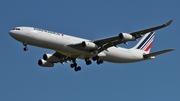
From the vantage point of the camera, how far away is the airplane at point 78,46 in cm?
5909

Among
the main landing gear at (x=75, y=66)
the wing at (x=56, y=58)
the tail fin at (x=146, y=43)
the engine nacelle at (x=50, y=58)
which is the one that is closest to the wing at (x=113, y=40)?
the wing at (x=56, y=58)

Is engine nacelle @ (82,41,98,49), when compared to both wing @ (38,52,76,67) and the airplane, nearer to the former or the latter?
the airplane

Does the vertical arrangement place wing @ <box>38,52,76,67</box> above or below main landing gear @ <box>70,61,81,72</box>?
above

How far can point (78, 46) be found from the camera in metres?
61.2

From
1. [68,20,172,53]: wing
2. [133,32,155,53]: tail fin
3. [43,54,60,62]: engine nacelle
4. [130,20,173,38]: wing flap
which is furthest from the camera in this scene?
[133,32,155,53]: tail fin

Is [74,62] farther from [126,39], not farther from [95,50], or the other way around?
[126,39]

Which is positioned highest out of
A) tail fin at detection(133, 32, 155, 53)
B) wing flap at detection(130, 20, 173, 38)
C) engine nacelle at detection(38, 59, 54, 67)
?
tail fin at detection(133, 32, 155, 53)

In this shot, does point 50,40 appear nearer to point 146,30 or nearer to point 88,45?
point 88,45

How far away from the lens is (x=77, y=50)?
61.5 m

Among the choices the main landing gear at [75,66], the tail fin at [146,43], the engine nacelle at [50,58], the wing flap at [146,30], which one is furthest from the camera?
the tail fin at [146,43]

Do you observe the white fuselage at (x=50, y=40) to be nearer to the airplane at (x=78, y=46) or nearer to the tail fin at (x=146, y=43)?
the airplane at (x=78, y=46)

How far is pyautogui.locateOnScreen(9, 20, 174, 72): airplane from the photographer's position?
2327 inches

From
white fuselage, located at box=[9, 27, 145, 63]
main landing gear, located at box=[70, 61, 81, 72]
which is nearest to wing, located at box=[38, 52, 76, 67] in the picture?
main landing gear, located at box=[70, 61, 81, 72]

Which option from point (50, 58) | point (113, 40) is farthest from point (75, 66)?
point (113, 40)
